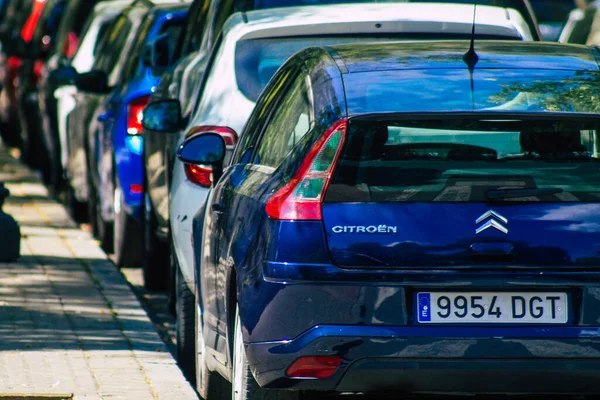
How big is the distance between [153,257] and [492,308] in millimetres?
6004

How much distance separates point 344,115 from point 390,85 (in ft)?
0.88

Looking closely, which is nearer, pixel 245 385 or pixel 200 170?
pixel 245 385

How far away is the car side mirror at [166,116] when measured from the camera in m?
9.48

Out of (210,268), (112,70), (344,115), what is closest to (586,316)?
(344,115)

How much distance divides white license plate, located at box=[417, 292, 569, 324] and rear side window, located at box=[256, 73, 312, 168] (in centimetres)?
84

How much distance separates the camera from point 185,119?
955 centimetres

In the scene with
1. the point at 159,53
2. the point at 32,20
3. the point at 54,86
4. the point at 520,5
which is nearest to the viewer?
the point at 520,5

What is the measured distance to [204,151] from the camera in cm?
758

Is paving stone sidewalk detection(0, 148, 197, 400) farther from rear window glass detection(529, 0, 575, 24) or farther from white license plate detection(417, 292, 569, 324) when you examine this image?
rear window glass detection(529, 0, 575, 24)

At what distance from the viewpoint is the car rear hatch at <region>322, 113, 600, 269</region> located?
575 centimetres

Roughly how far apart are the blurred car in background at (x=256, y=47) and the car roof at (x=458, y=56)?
1.84 metres

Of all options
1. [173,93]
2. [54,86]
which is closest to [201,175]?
[173,93]

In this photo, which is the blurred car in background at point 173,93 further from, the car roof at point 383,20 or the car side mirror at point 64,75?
the car side mirror at point 64,75

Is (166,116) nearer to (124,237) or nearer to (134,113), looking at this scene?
(134,113)
